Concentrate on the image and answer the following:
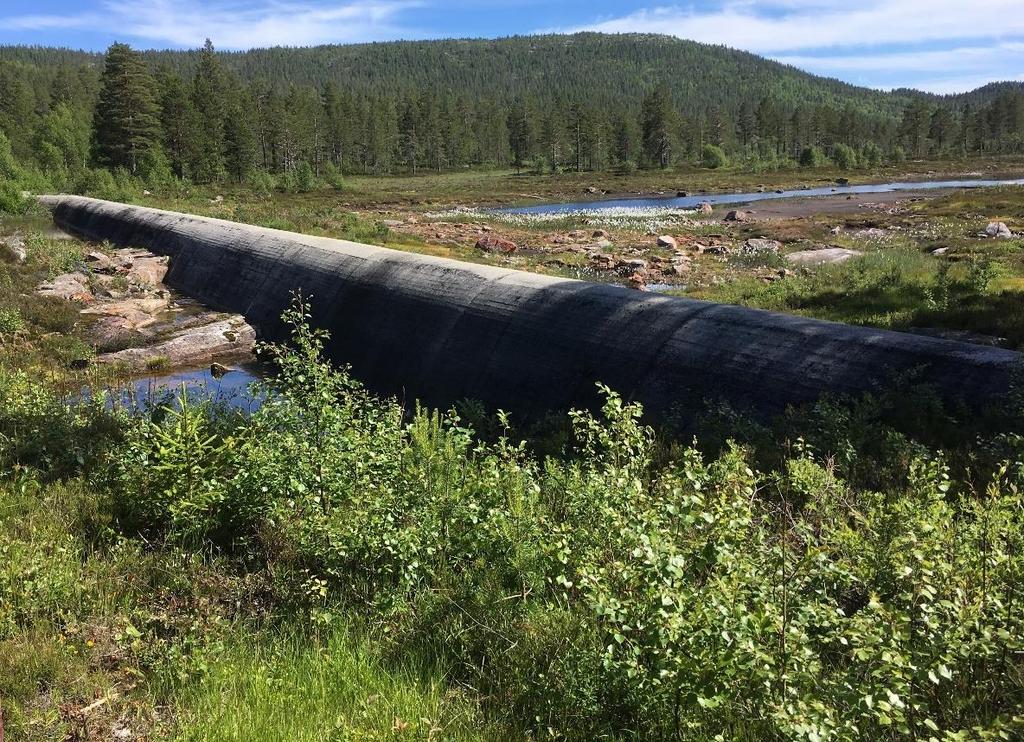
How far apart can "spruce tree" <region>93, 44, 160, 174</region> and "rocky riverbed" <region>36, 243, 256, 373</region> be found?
52.9 metres

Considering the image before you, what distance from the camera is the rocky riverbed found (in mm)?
21286

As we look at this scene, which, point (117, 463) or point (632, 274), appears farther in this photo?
point (632, 274)

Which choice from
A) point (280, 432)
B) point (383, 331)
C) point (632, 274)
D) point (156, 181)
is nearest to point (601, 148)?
point (156, 181)

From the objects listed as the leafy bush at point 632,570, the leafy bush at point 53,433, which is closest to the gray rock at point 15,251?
the leafy bush at point 53,433

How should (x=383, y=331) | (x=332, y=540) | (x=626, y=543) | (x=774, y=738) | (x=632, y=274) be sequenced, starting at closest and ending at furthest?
(x=774, y=738), (x=626, y=543), (x=332, y=540), (x=383, y=331), (x=632, y=274)

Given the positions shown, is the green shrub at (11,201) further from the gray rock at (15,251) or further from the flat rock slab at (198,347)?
the flat rock slab at (198,347)

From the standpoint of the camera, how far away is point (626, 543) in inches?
194

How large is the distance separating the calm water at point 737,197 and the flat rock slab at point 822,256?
4377 centimetres

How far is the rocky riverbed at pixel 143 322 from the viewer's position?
21286 mm

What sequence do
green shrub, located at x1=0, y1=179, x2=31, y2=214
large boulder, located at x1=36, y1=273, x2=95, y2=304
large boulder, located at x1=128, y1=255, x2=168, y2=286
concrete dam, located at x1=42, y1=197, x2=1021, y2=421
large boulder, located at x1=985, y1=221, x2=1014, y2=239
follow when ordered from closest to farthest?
concrete dam, located at x1=42, y1=197, x2=1021, y2=421
large boulder, located at x1=36, y1=273, x2=95, y2=304
large boulder, located at x1=128, y1=255, x2=168, y2=286
large boulder, located at x1=985, y1=221, x2=1014, y2=239
green shrub, located at x1=0, y1=179, x2=31, y2=214

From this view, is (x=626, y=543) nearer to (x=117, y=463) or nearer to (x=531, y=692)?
(x=531, y=692)

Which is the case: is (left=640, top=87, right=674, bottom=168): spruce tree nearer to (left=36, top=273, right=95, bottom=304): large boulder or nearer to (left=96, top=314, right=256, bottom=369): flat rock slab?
(left=36, top=273, right=95, bottom=304): large boulder

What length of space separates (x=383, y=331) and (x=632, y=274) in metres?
14.5

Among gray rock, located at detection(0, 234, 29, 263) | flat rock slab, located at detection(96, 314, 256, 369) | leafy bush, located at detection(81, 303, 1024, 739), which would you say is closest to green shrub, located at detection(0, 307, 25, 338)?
flat rock slab, located at detection(96, 314, 256, 369)
